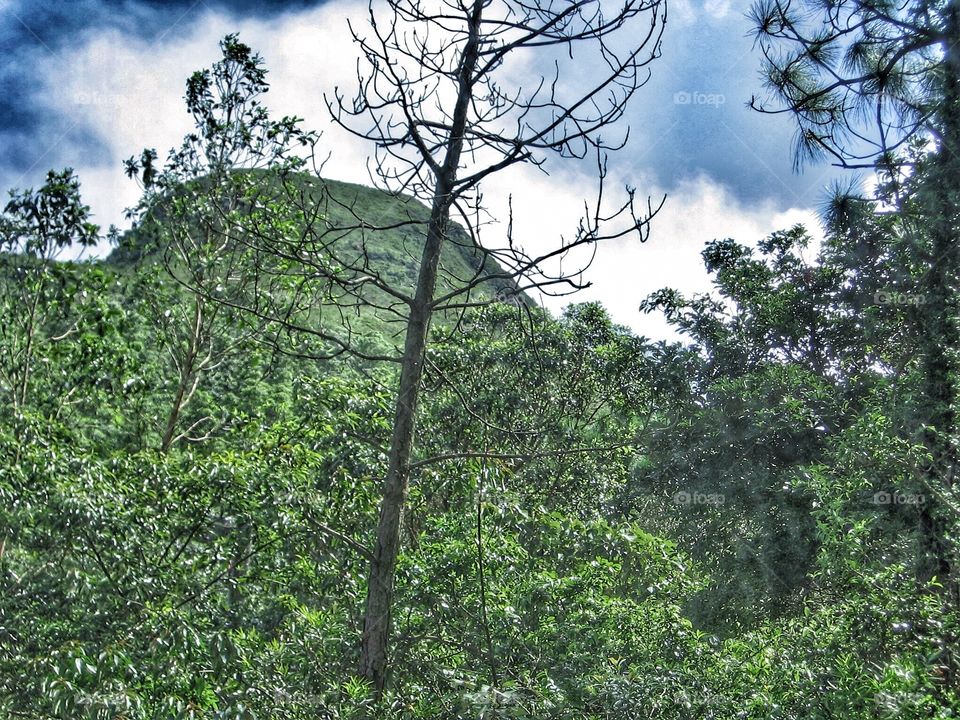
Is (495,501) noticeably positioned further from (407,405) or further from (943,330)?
(943,330)

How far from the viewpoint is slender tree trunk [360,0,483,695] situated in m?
4.84

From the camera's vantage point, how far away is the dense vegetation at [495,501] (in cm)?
480

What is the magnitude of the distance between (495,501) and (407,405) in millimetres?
1725

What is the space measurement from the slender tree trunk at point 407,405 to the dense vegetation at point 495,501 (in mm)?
137

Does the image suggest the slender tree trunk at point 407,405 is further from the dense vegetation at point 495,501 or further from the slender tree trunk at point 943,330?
the slender tree trunk at point 943,330

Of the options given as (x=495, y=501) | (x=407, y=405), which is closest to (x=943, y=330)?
(x=495, y=501)

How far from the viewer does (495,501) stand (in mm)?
6516

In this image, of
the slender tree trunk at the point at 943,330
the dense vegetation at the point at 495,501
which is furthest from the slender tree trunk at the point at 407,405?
the slender tree trunk at the point at 943,330

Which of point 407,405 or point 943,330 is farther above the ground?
point 943,330

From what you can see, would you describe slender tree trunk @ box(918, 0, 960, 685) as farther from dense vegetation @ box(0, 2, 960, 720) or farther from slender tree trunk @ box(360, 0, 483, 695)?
slender tree trunk @ box(360, 0, 483, 695)

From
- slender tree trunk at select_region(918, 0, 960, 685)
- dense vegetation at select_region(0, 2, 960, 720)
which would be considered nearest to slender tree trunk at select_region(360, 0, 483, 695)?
Result: dense vegetation at select_region(0, 2, 960, 720)

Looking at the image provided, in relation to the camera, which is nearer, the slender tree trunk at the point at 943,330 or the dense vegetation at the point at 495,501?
the dense vegetation at the point at 495,501

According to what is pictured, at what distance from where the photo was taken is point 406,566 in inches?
236

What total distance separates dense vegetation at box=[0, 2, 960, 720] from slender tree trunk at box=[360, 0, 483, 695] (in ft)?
0.45
